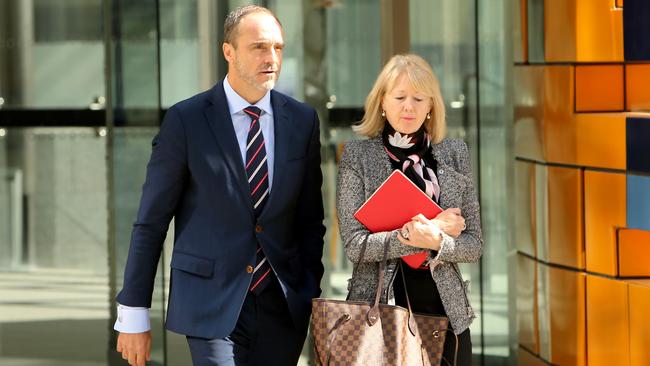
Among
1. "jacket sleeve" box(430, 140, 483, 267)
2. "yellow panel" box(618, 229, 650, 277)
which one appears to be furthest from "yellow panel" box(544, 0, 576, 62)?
"jacket sleeve" box(430, 140, 483, 267)

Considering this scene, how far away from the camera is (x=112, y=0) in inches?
299

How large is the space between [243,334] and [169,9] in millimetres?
4036

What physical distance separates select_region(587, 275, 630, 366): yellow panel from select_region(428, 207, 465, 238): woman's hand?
201 centimetres

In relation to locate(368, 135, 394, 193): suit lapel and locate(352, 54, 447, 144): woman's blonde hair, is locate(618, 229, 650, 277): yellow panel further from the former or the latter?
locate(368, 135, 394, 193): suit lapel

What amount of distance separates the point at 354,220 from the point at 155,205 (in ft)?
2.05

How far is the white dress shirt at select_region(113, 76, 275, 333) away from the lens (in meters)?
4.09

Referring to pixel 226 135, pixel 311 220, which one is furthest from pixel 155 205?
pixel 311 220

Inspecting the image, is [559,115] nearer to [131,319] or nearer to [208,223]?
[208,223]

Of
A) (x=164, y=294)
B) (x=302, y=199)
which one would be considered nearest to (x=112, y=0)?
(x=164, y=294)

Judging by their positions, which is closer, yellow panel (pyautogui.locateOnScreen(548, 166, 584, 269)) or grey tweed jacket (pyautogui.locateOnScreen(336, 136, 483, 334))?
grey tweed jacket (pyautogui.locateOnScreen(336, 136, 483, 334))

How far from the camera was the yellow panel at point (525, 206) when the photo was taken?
6.47 metres

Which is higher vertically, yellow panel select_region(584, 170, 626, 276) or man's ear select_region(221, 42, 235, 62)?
man's ear select_region(221, 42, 235, 62)

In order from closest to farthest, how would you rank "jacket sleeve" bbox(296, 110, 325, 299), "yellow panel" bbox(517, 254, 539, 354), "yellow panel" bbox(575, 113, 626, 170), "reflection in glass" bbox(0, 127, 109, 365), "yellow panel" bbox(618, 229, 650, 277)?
1. "jacket sleeve" bbox(296, 110, 325, 299)
2. "yellow panel" bbox(575, 113, 626, 170)
3. "yellow panel" bbox(618, 229, 650, 277)
4. "yellow panel" bbox(517, 254, 539, 354)
5. "reflection in glass" bbox(0, 127, 109, 365)

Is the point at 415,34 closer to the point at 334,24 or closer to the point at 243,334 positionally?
the point at 334,24
